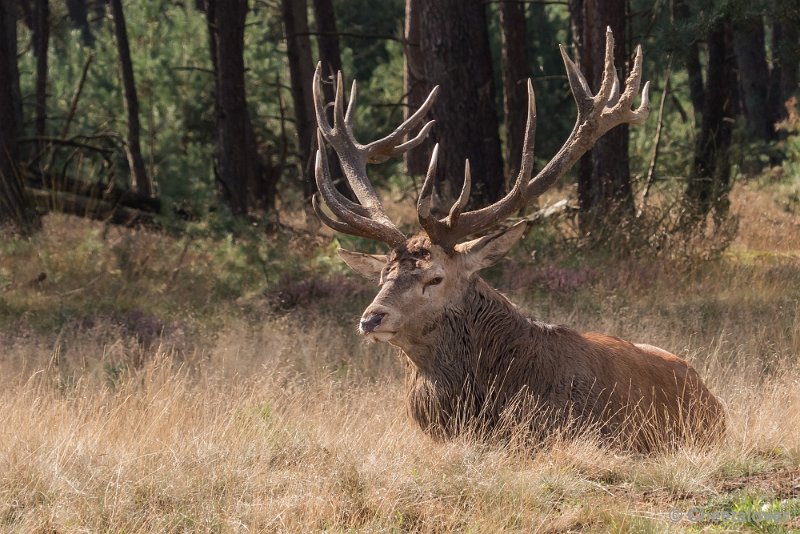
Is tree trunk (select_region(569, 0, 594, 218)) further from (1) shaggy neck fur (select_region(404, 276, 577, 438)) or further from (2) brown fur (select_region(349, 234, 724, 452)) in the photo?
(1) shaggy neck fur (select_region(404, 276, 577, 438))

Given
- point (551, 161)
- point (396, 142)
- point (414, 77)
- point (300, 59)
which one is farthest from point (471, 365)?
point (300, 59)

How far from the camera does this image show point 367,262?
21.2ft

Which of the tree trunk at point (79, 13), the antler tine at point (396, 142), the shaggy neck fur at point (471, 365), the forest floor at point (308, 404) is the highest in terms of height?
the tree trunk at point (79, 13)

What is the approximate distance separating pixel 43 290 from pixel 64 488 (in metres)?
7.35

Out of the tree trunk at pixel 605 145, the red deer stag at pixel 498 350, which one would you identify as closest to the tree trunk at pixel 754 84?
the tree trunk at pixel 605 145

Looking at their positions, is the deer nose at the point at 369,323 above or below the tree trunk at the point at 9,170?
below

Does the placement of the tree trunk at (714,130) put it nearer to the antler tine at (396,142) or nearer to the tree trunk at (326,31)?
the tree trunk at (326,31)

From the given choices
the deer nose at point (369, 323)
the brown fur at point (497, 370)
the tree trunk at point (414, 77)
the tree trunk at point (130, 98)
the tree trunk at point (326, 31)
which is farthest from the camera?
the tree trunk at point (130, 98)

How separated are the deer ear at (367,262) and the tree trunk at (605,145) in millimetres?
5794

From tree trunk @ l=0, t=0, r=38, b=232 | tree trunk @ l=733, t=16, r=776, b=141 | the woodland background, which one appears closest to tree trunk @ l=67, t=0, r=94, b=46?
the woodland background

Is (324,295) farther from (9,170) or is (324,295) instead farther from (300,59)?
(300,59)

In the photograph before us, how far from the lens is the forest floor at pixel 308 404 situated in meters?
4.90

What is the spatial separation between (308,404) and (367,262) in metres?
1.21

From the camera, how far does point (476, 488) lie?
510cm
